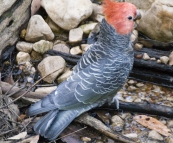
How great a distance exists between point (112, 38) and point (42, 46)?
1.08 meters

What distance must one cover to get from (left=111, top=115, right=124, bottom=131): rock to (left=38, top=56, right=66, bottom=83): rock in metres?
0.74

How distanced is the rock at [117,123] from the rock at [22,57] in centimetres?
118

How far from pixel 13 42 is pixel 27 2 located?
0.46 meters

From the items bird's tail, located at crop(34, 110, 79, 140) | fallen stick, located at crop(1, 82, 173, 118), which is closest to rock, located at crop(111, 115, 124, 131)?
fallen stick, located at crop(1, 82, 173, 118)

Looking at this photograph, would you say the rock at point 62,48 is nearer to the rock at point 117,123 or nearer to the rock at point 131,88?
the rock at point 131,88

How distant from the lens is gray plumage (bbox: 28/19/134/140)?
3836mm

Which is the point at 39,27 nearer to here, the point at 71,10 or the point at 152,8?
the point at 71,10

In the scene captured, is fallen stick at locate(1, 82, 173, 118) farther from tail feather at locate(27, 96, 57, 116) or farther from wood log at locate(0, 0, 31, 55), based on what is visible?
wood log at locate(0, 0, 31, 55)

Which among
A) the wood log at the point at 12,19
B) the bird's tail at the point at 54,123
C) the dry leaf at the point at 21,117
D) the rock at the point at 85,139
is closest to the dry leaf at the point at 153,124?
the rock at the point at 85,139

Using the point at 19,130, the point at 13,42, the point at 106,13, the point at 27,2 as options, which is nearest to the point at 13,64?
the point at 13,42

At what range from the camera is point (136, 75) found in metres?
4.57

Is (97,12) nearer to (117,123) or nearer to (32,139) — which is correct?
(117,123)

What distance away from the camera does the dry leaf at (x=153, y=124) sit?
4.02m

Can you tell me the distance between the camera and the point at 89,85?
3.87 metres
